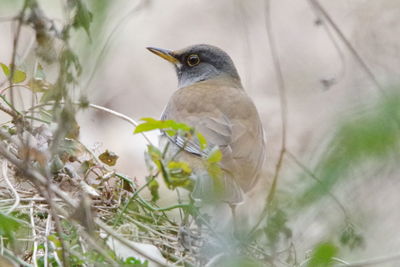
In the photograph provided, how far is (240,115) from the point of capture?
5422 mm

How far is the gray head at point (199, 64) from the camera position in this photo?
654 centimetres

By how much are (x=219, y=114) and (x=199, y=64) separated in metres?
1.34

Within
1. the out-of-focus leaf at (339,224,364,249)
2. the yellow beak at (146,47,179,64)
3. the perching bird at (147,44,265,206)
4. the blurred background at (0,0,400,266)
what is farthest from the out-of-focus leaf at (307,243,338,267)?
the yellow beak at (146,47,179,64)

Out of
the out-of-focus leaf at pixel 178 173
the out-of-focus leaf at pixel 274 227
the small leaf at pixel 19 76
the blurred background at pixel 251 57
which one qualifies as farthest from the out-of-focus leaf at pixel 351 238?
the small leaf at pixel 19 76

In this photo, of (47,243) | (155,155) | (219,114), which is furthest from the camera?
(219,114)

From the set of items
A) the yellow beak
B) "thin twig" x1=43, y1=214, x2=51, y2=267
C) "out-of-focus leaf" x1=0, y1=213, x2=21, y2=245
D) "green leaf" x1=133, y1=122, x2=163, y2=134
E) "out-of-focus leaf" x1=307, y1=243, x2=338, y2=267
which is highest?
the yellow beak

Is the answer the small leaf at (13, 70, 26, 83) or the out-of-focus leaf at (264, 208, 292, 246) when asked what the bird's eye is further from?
the out-of-focus leaf at (264, 208, 292, 246)

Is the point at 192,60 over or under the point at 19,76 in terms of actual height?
over

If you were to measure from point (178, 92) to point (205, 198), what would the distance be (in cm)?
390

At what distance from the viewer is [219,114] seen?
17.5 ft

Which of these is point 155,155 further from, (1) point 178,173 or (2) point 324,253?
(2) point 324,253

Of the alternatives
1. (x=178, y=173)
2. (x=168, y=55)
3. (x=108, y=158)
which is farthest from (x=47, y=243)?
(x=168, y=55)

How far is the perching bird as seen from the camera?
14.8 ft

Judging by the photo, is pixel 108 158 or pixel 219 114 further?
pixel 219 114
